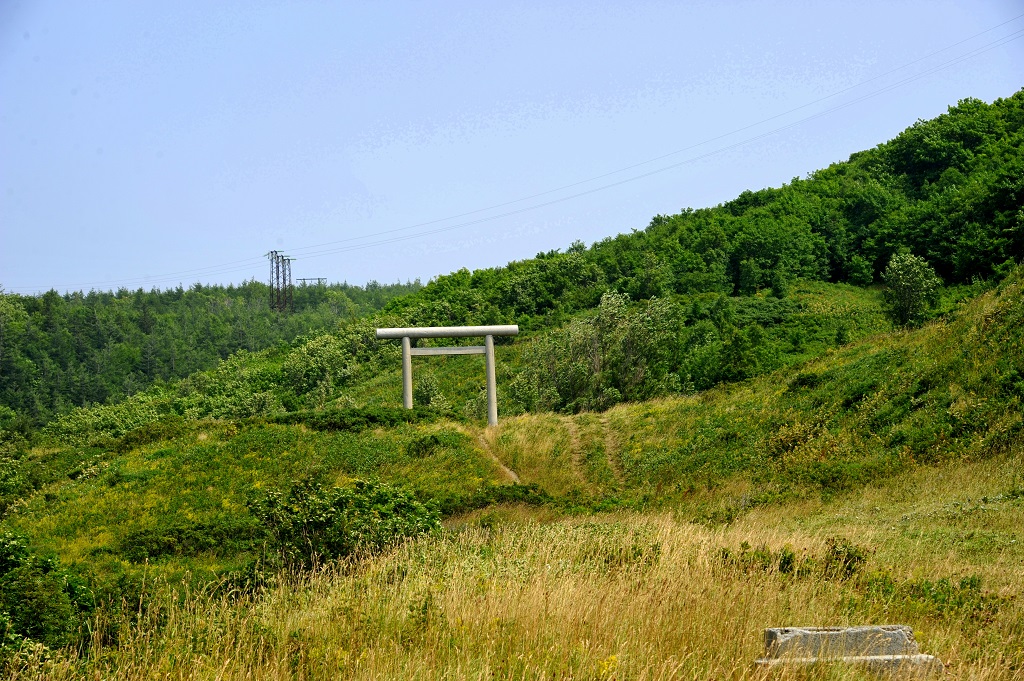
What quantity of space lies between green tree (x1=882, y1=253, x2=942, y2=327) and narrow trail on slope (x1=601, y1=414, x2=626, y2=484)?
1537cm

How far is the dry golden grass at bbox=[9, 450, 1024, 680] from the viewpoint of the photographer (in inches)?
205

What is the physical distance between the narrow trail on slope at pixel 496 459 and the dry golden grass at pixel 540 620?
46.5ft

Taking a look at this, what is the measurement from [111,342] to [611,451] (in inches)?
3809

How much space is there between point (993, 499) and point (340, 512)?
29.1 feet

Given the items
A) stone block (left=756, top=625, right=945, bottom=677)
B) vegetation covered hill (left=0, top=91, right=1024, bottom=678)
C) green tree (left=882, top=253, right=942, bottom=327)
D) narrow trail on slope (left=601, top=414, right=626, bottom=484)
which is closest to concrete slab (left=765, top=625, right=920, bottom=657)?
stone block (left=756, top=625, right=945, bottom=677)

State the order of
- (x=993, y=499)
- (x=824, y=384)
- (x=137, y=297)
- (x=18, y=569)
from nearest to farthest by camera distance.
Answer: (x=18, y=569) → (x=993, y=499) → (x=824, y=384) → (x=137, y=297)

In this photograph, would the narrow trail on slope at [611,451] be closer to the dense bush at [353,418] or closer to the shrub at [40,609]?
the dense bush at [353,418]

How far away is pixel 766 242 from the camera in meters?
51.0

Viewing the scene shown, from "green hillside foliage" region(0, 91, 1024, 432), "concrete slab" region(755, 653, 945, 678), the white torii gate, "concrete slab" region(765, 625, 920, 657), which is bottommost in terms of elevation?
"concrete slab" region(755, 653, 945, 678)

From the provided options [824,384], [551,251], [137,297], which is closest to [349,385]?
[551,251]

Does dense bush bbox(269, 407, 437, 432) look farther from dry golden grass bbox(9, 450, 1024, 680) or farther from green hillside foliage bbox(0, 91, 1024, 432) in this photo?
dry golden grass bbox(9, 450, 1024, 680)

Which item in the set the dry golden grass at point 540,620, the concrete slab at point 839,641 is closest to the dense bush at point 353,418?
the dry golden grass at point 540,620

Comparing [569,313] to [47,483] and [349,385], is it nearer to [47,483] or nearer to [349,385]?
[349,385]

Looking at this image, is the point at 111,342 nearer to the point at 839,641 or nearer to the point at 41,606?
the point at 41,606
